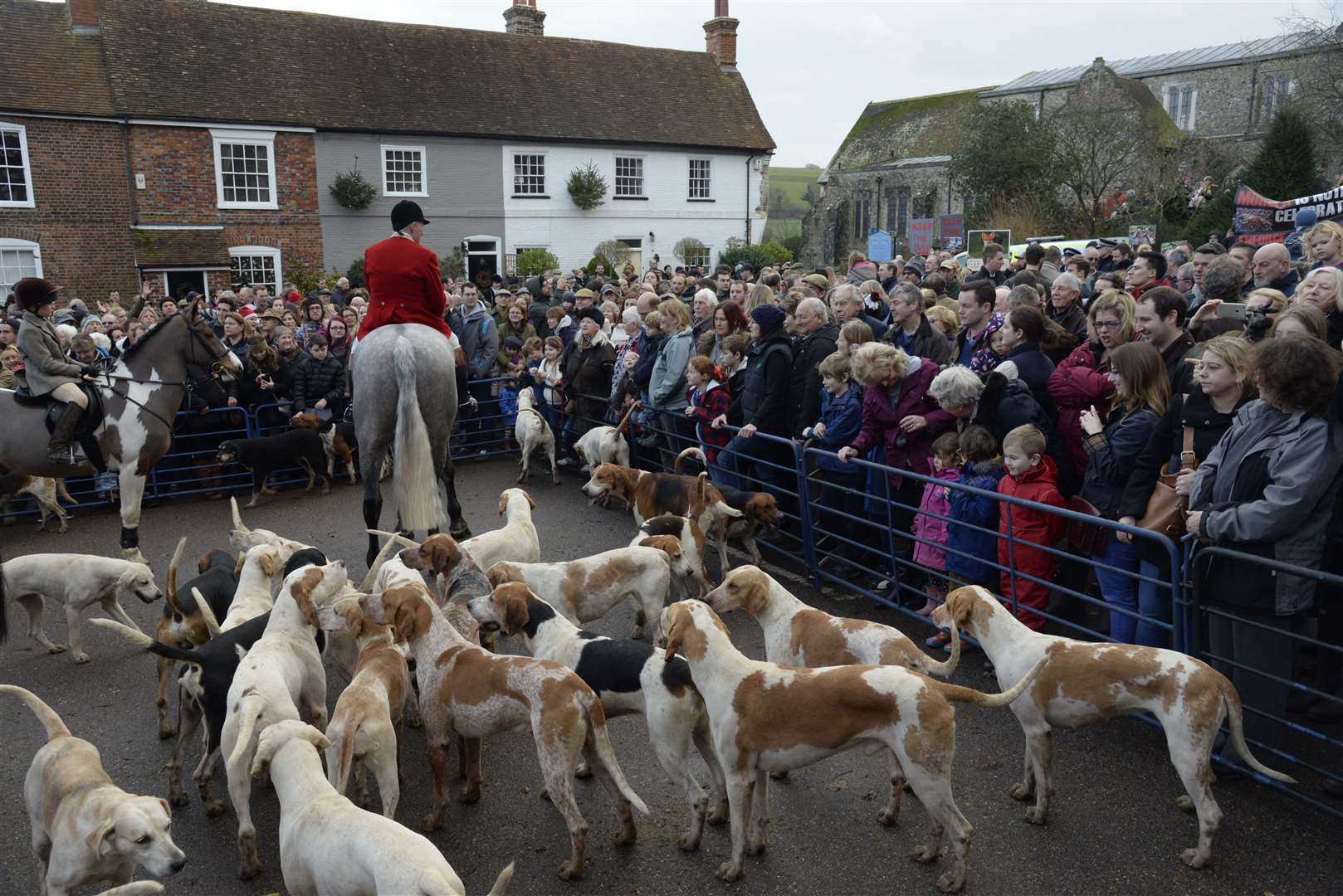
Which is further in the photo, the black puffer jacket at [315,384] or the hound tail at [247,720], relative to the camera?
the black puffer jacket at [315,384]

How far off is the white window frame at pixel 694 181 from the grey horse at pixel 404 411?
27.1 m

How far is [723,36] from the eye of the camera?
35.6 metres

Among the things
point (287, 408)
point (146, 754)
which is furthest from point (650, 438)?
point (146, 754)

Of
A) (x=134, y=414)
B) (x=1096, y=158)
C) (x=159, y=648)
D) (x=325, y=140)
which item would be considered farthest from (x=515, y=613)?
(x=1096, y=158)

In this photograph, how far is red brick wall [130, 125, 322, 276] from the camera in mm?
23875

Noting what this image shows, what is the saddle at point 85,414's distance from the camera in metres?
8.47

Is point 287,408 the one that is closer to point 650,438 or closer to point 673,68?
point 650,438

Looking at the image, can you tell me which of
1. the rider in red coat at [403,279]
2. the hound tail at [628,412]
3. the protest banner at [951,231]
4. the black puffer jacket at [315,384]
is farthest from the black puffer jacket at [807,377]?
the protest banner at [951,231]

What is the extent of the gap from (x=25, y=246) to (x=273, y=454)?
17432mm

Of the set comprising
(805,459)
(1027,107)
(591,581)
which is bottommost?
(591,581)

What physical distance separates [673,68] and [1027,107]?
1261 cm

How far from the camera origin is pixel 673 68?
34.3 meters

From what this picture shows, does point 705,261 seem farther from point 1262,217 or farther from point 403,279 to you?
point 403,279

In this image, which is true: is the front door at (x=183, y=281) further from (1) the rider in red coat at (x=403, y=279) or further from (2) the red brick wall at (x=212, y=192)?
(1) the rider in red coat at (x=403, y=279)
